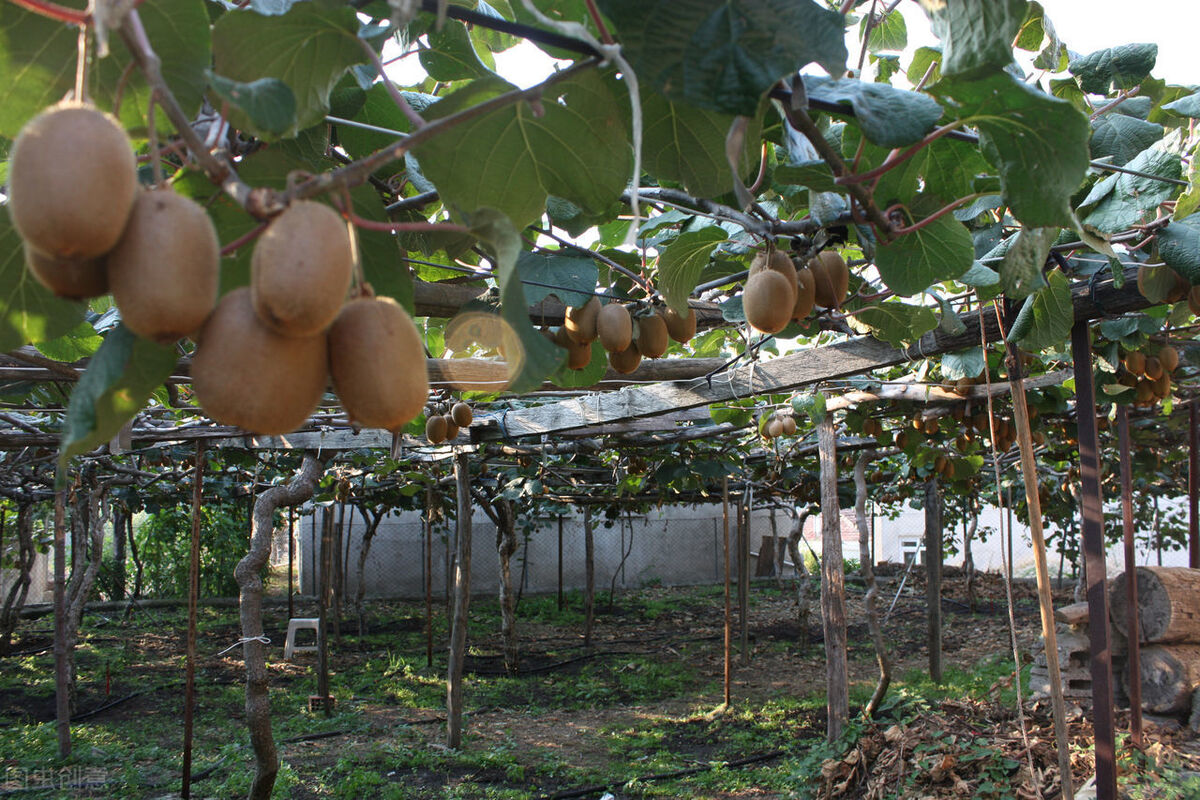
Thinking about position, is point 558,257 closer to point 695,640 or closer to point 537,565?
point 695,640

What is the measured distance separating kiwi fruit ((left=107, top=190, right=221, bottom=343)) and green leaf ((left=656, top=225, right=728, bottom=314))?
1174 millimetres

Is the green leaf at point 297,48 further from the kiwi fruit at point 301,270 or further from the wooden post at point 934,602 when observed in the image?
the wooden post at point 934,602

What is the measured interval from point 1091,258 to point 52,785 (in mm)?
7340

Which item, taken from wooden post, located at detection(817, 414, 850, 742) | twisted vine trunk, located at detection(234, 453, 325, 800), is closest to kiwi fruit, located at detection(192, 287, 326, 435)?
twisted vine trunk, located at detection(234, 453, 325, 800)

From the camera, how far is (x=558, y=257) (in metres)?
1.87

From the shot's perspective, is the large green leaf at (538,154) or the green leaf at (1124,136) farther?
the green leaf at (1124,136)

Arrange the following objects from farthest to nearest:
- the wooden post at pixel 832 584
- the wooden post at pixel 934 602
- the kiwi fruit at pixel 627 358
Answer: the wooden post at pixel 934 602 → the wooden post at pixel 832 584 → the kiwi fruit at pixel 627 358

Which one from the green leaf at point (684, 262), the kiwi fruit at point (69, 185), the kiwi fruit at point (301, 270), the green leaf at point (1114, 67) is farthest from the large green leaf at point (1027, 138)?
the green leaf at point (1114, 67)

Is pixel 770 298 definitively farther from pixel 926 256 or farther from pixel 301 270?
pixel 301 270

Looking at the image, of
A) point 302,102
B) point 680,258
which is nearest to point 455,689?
point 680,258

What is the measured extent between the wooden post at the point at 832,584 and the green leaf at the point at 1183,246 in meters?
3.94

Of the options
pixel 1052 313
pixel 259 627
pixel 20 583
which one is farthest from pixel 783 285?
pixel 20 583

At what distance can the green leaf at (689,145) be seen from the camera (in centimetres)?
116

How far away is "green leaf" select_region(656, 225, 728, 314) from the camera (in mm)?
1686
